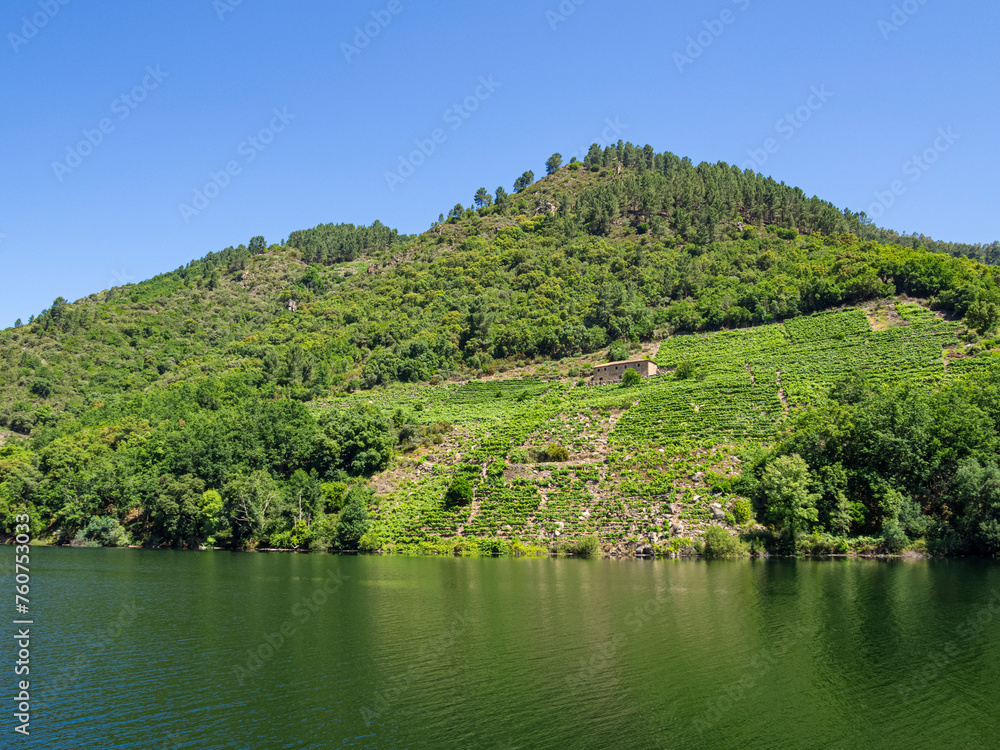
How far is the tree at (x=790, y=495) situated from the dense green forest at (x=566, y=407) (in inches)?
8.7

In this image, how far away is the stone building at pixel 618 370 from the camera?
107m

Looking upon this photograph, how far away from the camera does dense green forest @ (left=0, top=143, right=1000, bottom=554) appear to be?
58000 mm

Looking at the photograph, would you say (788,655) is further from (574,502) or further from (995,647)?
(574,502)

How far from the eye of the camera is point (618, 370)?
109375mm

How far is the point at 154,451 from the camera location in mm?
86500

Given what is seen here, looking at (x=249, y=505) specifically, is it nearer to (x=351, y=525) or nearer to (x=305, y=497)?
(x=305, y=497)

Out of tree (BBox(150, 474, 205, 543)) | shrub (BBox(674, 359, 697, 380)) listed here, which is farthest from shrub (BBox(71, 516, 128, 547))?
shrub (BBox(674, 359, 697, 380))

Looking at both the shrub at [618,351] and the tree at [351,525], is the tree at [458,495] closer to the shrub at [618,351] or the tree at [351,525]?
the tree at [351,525]

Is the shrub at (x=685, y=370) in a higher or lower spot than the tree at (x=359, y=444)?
higher

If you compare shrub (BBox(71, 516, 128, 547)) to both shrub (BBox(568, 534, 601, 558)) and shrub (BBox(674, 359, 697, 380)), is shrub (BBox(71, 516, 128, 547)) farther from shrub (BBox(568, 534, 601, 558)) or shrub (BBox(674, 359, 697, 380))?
shrub (BBox(674, 359, 697, 380))

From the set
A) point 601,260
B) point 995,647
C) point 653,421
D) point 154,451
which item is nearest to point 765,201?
point 601,260

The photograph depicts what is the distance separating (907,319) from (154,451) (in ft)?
367

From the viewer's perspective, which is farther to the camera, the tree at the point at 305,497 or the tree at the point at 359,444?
the tree at the point at 359,444

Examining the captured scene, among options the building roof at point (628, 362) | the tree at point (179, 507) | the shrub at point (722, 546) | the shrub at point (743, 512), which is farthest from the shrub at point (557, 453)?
the tree at point (179, 507)
